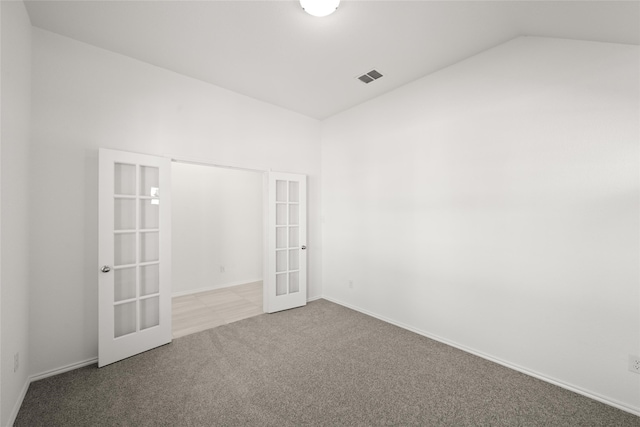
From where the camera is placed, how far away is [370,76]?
10.6 feet

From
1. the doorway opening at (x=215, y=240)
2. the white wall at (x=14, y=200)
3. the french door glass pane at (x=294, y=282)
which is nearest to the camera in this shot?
the white wall at (x=14, y=200)

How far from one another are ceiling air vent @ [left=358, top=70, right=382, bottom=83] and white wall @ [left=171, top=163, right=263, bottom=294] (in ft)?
10.9

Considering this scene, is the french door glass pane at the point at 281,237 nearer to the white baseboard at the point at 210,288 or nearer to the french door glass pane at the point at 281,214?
the french door glass pane at the point at 281,214

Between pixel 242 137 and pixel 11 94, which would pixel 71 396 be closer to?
pixel 11 94

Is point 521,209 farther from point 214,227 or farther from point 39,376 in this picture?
point 214,227

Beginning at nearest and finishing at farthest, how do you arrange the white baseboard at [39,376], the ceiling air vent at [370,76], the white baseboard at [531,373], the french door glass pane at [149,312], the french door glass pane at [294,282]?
1. the white baseboard at [39,376]
2. the white baseboard at [531,373]
3. the french door glass pane at [149,312]
4. the ceiling air vent at [370,76]
5. the french door glass pane at [294,282]

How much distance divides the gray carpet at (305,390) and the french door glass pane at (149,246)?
984 mm

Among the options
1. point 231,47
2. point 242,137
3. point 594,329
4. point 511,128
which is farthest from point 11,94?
point 594,329

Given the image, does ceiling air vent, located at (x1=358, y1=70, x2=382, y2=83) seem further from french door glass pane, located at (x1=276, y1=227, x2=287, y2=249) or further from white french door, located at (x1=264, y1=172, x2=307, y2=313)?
french door glass pane, located at (x1=276, y1=227, x2=287, y2=249)

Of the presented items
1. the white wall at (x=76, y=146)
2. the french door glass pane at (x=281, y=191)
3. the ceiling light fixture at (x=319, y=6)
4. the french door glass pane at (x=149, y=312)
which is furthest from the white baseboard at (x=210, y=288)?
the ceiling light fixture at (x=319, y=6)

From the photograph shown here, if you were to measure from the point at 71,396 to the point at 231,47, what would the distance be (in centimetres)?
336

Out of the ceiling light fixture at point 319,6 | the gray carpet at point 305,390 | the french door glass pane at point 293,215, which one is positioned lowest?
the gray carpet at point 305,390

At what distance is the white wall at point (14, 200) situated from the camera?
5.73ft

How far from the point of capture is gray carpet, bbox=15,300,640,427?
6.13ft
